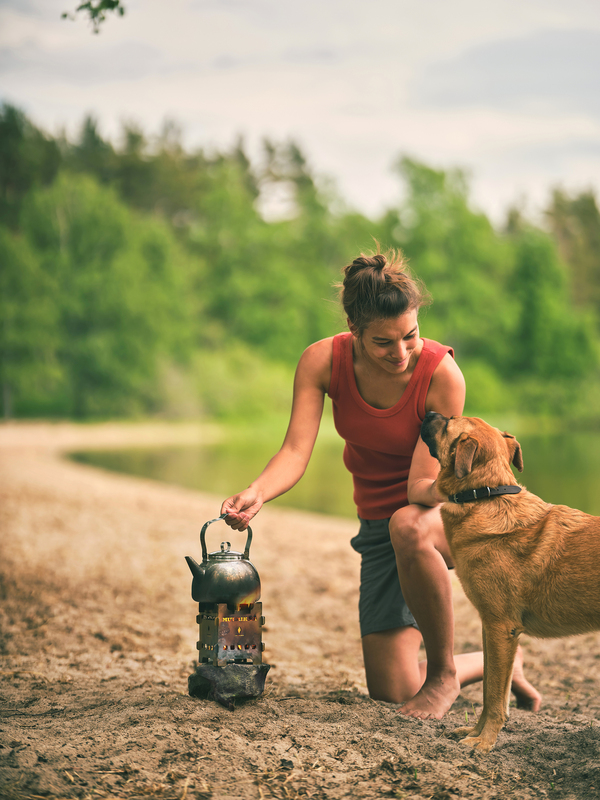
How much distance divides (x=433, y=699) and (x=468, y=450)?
128 centimetres

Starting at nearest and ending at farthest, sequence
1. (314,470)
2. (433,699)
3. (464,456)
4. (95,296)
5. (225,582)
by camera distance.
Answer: (225,582) < (464,456) < (433,699) < (314,470) < (95,296)

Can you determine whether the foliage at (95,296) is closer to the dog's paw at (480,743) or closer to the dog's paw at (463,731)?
the dog's paw at (463,731)

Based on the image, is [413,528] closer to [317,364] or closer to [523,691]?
[317,364]

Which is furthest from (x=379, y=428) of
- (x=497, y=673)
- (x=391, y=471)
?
(x=497, y=673)

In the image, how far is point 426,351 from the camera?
4.09m

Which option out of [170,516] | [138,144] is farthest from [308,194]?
[170,516]

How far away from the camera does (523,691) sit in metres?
4.08

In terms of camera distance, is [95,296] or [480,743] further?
[95,296]

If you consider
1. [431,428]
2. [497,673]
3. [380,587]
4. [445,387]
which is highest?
[445,387]

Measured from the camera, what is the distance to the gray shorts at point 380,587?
4113 mm

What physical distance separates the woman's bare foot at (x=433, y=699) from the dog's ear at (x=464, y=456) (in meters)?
1.11

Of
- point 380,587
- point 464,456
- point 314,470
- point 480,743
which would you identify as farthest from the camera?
point 314,470

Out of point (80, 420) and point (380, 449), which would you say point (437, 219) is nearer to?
point (80, 420)

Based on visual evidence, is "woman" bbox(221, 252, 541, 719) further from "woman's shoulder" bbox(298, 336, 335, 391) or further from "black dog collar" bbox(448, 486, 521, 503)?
"black dog collar" bbox(448, 486, 521, 503)
